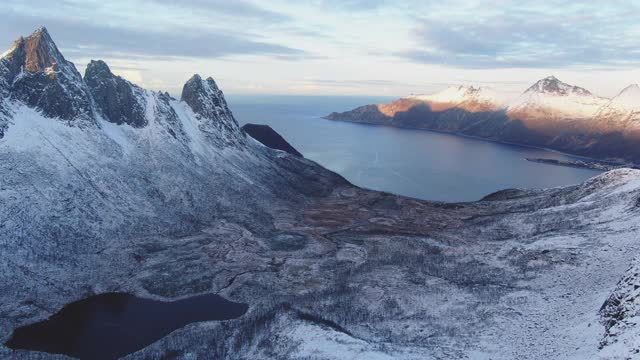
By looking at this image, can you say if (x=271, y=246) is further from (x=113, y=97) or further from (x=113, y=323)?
(x=113, y=97)

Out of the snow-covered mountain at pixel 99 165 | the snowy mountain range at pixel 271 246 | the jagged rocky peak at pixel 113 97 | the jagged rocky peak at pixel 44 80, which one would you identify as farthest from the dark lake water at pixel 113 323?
the jagged rocky peak at pixel 113 97

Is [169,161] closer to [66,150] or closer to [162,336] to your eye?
[66,150]

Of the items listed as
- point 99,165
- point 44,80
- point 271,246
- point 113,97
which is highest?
point 44,80

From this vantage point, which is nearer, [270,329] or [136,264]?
[270,329]

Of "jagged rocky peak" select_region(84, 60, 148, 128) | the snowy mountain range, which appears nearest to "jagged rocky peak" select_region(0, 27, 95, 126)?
the snowy mountain range

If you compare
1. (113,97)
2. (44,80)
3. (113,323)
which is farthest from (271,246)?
(44,80)

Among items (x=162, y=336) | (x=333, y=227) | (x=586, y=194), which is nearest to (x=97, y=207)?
(x=162, y=336)

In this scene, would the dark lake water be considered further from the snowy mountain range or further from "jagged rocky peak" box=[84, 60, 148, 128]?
"jagged rocky peak" box=[84, 60, 148, 128]

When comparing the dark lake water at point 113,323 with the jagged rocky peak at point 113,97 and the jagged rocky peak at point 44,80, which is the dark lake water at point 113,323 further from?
the jagged rocky peak at point 113,97
